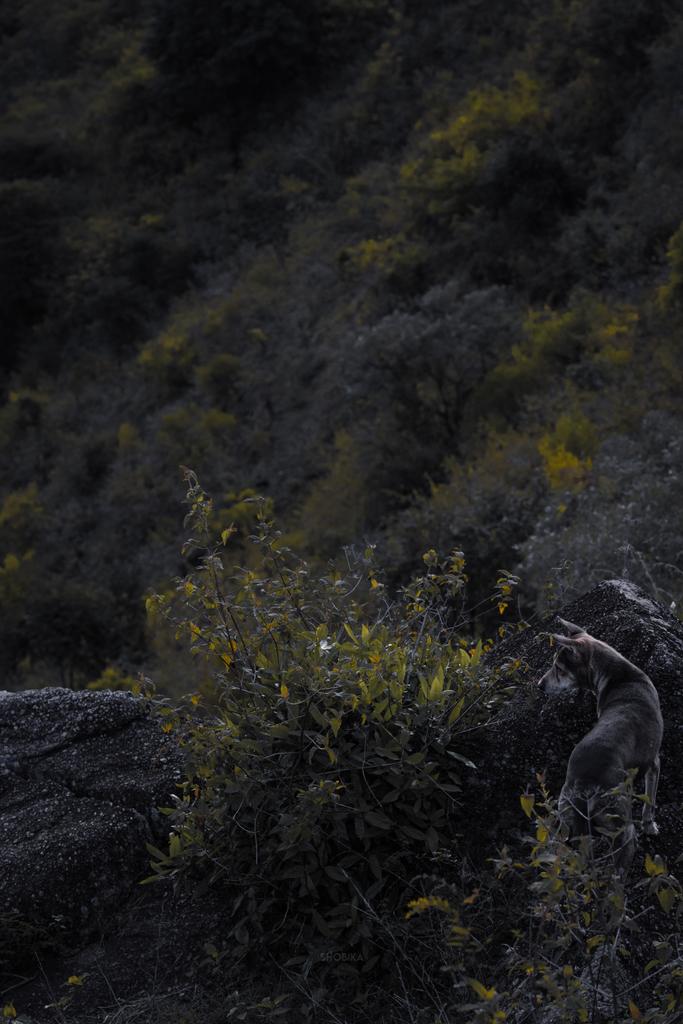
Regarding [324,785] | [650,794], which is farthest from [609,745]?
[324,785]

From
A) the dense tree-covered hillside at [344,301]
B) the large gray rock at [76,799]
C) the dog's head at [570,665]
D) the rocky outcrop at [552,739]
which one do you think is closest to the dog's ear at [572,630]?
the dog's head at [570,665]

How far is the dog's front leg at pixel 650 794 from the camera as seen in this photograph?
8.87 ft

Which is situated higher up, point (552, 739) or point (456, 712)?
point (456, 712)

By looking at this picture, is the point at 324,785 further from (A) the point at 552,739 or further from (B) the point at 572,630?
(B) the point at 572,630

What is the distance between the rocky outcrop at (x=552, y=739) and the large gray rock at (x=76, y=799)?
3.78ft

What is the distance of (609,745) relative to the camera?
265 centimetres

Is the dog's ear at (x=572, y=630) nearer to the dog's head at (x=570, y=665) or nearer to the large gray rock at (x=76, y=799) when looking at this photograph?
the dog's head at (x=570, y=665)

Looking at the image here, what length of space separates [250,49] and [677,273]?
14018 mm

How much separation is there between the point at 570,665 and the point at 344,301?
14.2 meters

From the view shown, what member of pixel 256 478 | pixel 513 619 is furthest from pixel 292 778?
pixel 256 478

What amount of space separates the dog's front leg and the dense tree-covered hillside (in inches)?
83.2

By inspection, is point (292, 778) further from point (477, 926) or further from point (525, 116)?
point (525, 116)

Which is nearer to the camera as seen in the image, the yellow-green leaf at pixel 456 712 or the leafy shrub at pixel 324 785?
the leafy shrub at pixel 324 785

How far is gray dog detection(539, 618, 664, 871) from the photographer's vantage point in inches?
101
